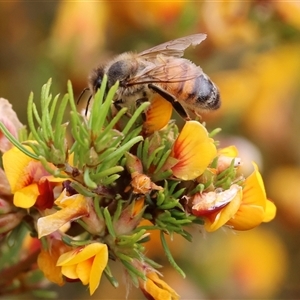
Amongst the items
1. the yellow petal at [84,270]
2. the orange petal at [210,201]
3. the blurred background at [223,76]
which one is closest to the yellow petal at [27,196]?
the yellow petal at [84,270]

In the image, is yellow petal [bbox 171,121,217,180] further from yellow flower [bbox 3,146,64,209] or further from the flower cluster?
yellow flower [bbox 3,146,64,209]

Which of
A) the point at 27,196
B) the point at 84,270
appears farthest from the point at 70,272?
the point at 27,196

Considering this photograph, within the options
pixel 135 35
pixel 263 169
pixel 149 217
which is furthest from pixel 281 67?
pixel 149 217

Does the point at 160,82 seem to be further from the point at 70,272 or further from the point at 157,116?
the point at 70,272

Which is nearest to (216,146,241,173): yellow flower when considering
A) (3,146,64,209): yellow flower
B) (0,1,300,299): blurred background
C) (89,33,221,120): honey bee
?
(89,33,221,120): honey bee

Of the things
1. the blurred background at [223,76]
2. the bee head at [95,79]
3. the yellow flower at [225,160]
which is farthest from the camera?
the blurred background at [223,76]

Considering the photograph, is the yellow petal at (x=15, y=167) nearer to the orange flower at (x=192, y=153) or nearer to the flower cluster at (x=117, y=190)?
the flower cluster at (x=117, y=190)

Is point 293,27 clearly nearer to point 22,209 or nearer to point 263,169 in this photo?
point 263,169
